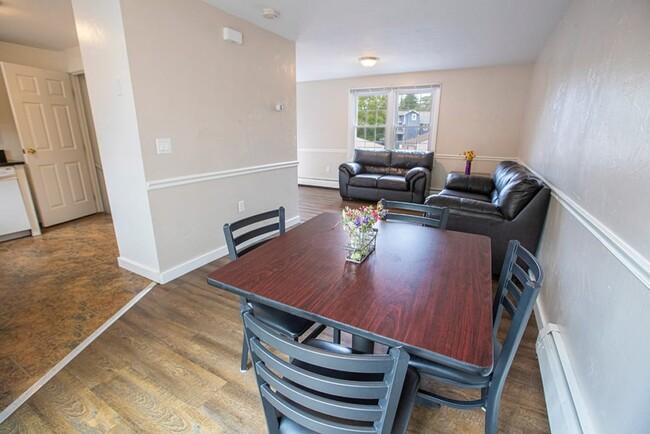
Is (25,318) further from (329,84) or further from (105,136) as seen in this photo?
(329,84)

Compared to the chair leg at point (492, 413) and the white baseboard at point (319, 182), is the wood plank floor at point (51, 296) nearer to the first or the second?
the chair leg at point (492, 413)

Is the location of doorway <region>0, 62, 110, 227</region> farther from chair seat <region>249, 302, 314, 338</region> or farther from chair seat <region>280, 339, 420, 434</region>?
chair seat <region>280, 339, 420, 434</region>

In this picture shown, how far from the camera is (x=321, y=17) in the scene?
115 inches

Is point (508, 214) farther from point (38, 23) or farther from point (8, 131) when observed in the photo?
point (8, 131)

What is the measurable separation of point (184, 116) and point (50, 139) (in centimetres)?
282

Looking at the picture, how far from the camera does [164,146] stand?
245 cm

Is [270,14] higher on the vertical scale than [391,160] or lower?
higher

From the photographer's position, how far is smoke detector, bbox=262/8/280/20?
8.85 feet

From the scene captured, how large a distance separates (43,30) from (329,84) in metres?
4.48

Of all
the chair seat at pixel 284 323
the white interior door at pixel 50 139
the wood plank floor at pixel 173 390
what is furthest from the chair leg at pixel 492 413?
the white interior door at pixel 50 139

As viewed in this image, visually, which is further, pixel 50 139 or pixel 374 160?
pixel 374 160

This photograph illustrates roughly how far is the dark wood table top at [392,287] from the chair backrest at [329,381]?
0.18m

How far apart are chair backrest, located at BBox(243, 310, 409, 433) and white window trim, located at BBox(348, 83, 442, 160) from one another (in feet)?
18.5

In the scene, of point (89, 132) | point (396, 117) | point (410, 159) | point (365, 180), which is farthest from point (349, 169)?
point (89, 132)
